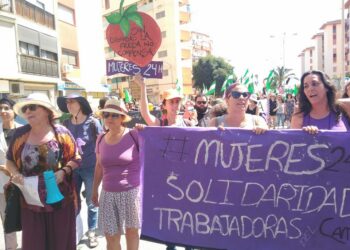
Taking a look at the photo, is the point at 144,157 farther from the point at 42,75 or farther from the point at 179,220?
the point at 42,75

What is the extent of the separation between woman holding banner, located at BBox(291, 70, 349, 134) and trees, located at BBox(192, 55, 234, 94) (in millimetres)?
56329

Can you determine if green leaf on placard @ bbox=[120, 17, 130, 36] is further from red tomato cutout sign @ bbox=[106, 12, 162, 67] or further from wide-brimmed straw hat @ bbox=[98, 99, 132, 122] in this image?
wide-brimmed straw hat @ bbox=[98, 99, 132, 122]

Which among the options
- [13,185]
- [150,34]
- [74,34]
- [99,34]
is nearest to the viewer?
[13,185]

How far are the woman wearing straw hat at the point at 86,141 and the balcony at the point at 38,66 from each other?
62.1ft

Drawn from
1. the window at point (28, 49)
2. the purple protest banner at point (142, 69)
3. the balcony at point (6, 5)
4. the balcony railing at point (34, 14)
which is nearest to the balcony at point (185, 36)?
the balcony railing at point (34, 14)

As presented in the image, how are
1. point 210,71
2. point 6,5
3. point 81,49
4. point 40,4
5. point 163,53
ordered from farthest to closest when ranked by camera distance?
point 210,71 < point 163,53 < point 81,49 < point 40,4 < point 6,5

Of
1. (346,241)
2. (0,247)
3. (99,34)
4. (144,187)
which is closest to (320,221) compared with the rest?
(346,241)

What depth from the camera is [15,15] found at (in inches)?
842

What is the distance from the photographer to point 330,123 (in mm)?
3283

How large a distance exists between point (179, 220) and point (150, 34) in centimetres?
189

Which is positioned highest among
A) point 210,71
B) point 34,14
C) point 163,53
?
point 163,53

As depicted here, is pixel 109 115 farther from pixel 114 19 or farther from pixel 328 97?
pixel 328 97

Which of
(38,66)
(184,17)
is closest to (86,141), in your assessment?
(38,66)

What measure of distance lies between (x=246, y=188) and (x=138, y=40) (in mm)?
1881
